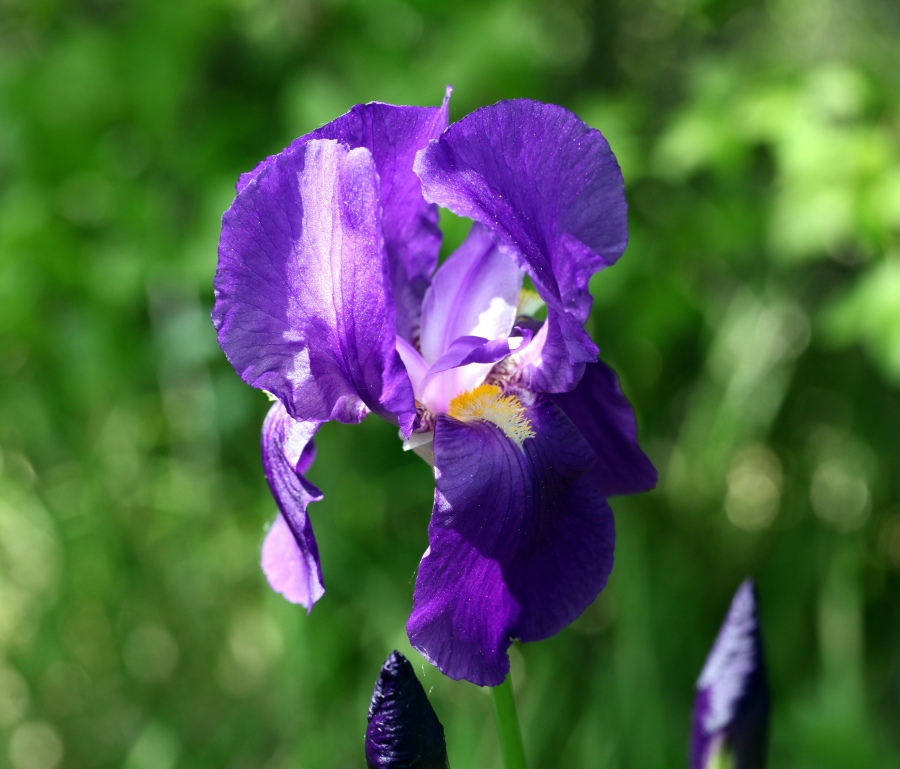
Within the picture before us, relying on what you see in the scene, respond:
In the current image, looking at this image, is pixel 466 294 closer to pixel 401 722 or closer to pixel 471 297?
pixel 471 297

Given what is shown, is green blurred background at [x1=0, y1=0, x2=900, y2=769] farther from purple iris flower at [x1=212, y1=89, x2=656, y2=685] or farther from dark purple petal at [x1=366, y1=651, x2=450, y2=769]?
dark purple petal at [x1=366, y1=651, x2=450, y2=769]

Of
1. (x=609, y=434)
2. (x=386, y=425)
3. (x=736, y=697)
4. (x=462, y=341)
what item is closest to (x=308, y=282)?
(x=462, y=341)

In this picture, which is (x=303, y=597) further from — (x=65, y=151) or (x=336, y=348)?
(x=65, y=151)

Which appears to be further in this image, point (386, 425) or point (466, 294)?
point (386, 425)

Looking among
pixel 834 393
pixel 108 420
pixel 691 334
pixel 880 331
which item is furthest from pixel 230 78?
pixel 834 393

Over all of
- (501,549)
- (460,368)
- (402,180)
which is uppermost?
(402,180)
